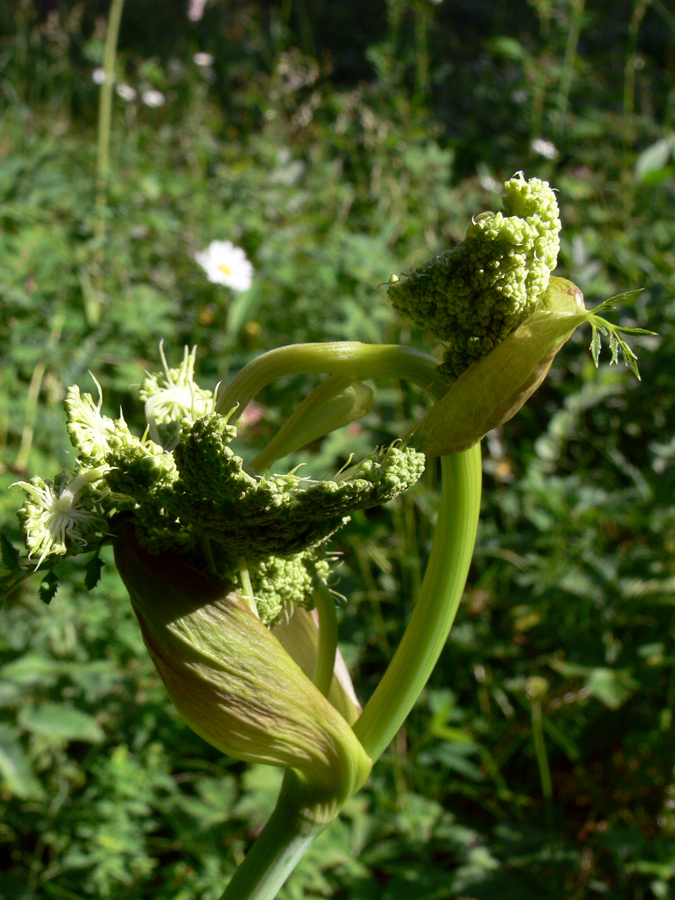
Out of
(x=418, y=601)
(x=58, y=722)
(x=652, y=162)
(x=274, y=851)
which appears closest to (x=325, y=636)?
(x=418, y=601)

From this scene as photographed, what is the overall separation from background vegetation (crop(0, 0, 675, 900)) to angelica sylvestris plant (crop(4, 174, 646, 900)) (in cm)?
89

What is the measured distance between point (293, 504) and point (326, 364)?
0.47 ft

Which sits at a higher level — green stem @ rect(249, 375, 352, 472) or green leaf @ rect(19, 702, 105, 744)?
green stem @ rect(249, 375, 352, 472)

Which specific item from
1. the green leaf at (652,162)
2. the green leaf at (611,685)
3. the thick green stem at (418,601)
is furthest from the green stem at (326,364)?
the green leaf at (652,162)

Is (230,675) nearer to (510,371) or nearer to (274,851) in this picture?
(274,851)

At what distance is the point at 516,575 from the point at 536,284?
1.60m

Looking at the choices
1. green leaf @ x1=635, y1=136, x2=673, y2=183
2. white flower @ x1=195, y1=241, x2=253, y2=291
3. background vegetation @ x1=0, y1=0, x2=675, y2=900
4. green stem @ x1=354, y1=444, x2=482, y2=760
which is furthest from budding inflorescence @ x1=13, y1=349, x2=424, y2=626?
green leaf @ x1=635, y1=136, x2=673, y2=183

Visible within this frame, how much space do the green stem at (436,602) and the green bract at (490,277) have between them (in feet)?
0.38

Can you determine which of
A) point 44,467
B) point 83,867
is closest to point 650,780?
point 83,867

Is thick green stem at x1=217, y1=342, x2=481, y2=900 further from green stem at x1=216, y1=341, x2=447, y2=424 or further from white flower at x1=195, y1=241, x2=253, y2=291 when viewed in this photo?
white flower at x1=195, y1=241, x2=253, y2=291

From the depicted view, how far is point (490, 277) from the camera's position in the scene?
23.0 inches

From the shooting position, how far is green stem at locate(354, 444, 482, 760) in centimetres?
71

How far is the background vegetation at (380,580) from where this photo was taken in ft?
5.25

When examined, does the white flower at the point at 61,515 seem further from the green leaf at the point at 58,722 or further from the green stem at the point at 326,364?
the green leaf at the point at 58,722
